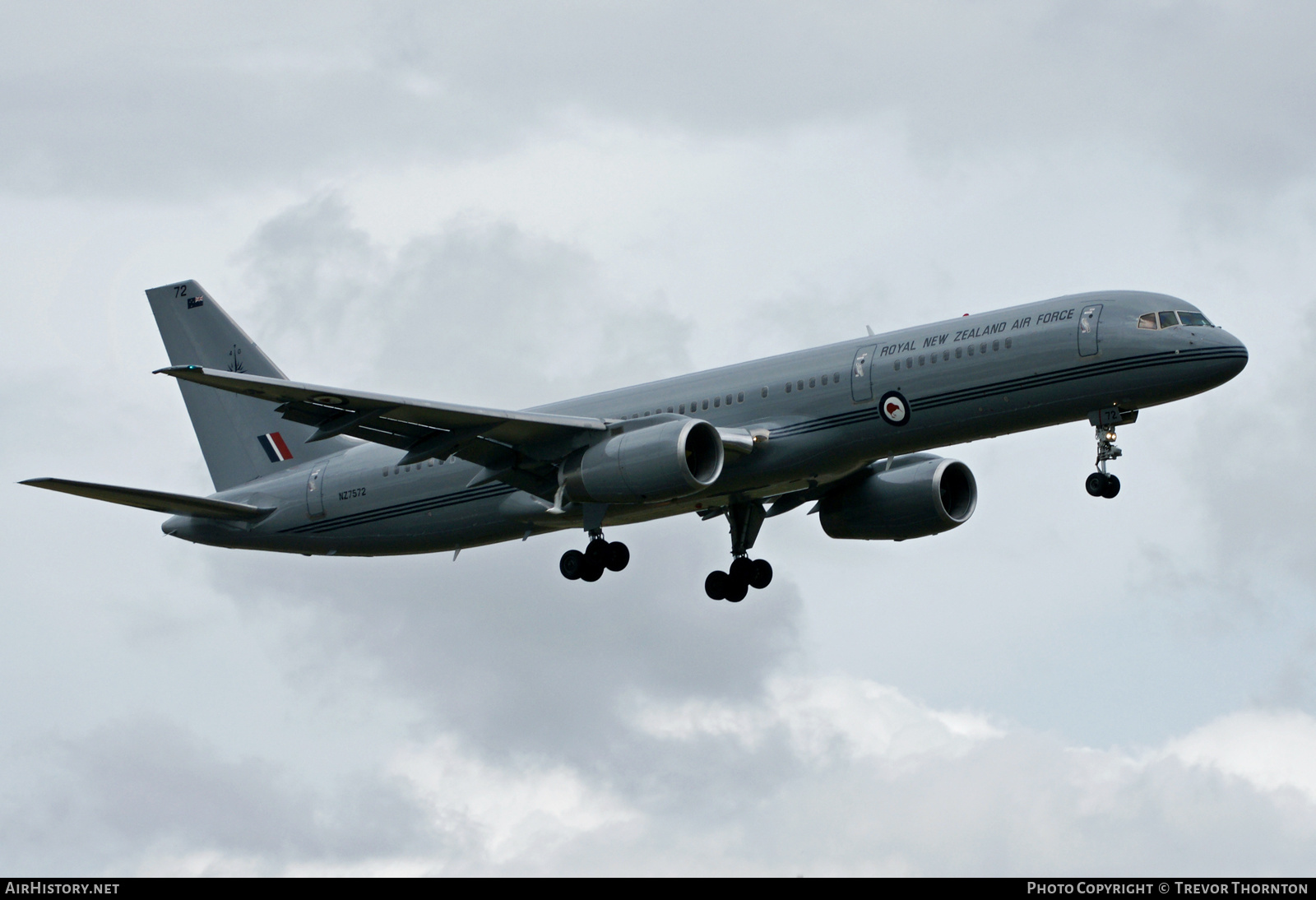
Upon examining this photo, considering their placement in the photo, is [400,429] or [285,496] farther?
[285,496]

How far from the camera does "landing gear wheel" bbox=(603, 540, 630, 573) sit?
138 ft

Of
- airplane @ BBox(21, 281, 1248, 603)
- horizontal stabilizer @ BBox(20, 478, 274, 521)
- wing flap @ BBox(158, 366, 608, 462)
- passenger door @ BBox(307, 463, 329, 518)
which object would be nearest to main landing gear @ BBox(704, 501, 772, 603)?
airplane @ BBox(21, 281, 1248, 603)

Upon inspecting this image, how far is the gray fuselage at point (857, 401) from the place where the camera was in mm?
36594

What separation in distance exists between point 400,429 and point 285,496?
27.5 feet

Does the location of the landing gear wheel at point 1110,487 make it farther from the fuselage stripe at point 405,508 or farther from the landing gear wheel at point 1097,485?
the fuselage stripe at point 405,508

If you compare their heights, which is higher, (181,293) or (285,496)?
(181,293)

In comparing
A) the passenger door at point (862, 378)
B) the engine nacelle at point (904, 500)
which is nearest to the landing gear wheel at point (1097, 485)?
the passenger door at point (862, 378)

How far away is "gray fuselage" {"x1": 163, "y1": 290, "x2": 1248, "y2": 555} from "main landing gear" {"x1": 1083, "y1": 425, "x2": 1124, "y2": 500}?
1.95ft

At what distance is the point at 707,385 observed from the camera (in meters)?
41.2

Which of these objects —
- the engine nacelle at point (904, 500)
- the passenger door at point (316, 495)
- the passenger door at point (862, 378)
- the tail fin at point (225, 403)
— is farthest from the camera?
the tail fin at point (225, 403)

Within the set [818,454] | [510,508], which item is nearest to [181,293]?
[510,508]

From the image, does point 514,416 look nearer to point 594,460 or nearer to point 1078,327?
point 594,460

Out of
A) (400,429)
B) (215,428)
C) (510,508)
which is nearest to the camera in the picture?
(400,429)

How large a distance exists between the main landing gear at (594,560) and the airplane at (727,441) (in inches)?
1.7
